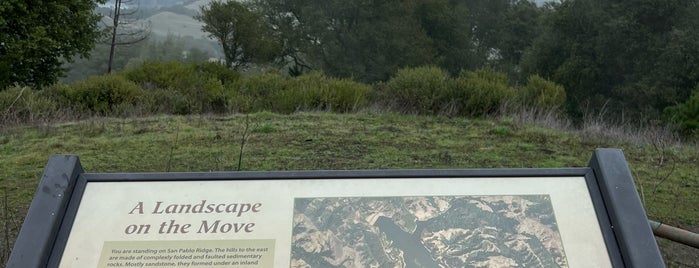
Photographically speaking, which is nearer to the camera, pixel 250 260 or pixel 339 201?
pixel 250 260

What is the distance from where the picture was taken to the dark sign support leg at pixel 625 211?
1.99 metres

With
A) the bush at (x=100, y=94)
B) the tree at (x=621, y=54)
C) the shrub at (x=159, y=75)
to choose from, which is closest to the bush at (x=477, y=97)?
the bush at (x=100, y=94)

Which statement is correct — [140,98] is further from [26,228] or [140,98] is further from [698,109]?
[698,109]

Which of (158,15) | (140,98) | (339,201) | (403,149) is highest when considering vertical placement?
(339,201)

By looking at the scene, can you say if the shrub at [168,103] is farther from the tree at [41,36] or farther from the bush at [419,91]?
the tree at [41,36]

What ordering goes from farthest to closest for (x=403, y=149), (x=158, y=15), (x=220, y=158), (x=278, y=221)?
(x=158, y=15), (x=403, y=149), (x=220, y=158), (x=278, y=221)

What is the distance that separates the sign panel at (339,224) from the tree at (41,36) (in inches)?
789

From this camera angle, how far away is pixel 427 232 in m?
2.13

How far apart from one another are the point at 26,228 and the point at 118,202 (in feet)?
0.96

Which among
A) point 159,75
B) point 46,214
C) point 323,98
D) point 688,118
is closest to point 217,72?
point 159,75

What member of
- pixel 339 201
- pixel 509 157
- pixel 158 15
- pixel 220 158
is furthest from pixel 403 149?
pixel 158 15

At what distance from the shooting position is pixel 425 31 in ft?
117

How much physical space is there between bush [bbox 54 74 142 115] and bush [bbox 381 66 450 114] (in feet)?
15.9

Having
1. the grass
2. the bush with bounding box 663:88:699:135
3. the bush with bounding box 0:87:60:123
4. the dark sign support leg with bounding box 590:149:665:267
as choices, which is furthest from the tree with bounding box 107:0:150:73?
the dark sign support leg with bounding box 590:149:665:267
